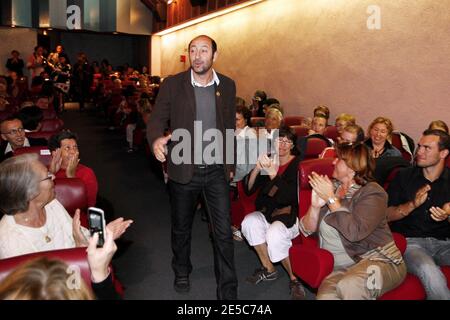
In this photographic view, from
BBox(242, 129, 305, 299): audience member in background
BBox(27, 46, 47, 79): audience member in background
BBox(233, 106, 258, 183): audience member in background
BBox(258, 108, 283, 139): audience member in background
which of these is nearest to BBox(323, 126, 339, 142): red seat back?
BBox(258, 108, 283, 139): audience member in background

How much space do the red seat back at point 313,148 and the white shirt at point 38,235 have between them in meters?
2.32

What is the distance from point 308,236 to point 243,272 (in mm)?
940

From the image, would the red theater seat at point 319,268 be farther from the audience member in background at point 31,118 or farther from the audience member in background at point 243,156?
the audience member in background at point 31,118

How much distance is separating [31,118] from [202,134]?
323 cm

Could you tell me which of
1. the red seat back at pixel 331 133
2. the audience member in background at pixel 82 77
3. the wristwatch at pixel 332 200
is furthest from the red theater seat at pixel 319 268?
the audience member in background at pixel 82 77

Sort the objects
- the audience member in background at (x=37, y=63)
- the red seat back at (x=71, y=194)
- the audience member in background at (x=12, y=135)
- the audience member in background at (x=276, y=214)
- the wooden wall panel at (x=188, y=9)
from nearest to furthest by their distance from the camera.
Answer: the red seat back at (x=71, y=194) < the audience member in background at (x=276, y=214) < the audience member in background at (x=12, y=135) < the wooden wall panel at (x=188, y=9) < the audience member in background at (x=37, y=63)

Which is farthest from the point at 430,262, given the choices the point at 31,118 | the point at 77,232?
the point at 31,118

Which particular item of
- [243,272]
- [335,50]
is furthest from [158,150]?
[335,50]

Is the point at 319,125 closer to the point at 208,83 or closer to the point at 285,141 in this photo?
the point at 285,141

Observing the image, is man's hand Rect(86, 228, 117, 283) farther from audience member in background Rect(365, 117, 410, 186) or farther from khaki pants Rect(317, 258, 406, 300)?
audience member in background Rect(365, 117, 410, 186)

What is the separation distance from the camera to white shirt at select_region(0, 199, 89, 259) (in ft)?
6.22

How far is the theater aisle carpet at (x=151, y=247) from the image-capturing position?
314 cm

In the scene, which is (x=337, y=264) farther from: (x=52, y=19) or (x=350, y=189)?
(x=52, y=19)
